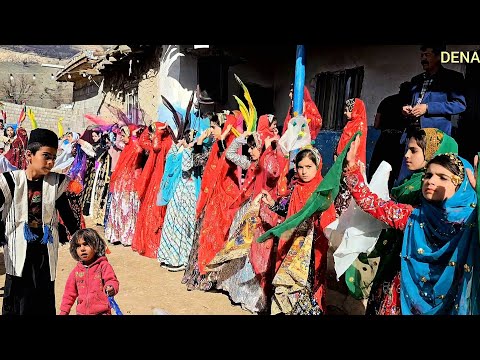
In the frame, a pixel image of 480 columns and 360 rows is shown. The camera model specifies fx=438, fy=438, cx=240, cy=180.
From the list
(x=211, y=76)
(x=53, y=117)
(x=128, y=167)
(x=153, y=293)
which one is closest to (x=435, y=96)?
(x=153, y=293)

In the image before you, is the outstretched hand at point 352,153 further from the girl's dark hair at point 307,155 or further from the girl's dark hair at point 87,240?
the girl's dark hair at point 87,240

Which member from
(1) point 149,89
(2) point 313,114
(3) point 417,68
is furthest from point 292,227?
(1) point 149,89

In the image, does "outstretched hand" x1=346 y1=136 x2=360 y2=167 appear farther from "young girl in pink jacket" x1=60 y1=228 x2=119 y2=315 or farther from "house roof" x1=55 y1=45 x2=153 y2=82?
"house roof" x1=55 y1=45 x2=153 y2=82

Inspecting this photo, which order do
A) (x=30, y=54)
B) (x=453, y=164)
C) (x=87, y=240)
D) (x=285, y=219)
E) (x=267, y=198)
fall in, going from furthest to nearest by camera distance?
(x=30, y=54) < (x=267, y=198) < (x=285, y=219) < (x=87, y=240) < (x=453, y=164)

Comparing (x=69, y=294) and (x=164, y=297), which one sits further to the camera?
(x=164, y=297)

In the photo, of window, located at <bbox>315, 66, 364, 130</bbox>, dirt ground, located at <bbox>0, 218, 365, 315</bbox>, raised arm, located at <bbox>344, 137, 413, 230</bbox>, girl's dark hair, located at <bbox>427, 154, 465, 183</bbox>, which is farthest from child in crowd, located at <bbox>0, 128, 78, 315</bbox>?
window, located at <bbox>315, 66, 364, 130</bbox>

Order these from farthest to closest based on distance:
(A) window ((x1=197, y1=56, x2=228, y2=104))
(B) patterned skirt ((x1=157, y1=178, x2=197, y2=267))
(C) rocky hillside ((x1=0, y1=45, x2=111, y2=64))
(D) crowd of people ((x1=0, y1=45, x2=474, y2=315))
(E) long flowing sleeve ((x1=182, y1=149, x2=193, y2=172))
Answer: (C) rocky hillside ((x1=0, y1=45, x2=111, y2=64)), (A) window ((x1=197, y1=56, x2=228, y2=104)), (B) patterned skirt ((x1=157, y1=178, x2=197, y2=267)), (E) long flowing sleeve ((x1=182, y1=149, x2=193, y2=172)), (D) crowd of people ((x1=0, y1=45, x2=474, y2=315))

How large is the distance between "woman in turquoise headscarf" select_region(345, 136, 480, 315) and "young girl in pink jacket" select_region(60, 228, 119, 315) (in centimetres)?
170

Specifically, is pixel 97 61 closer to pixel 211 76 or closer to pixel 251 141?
pixel 211 76

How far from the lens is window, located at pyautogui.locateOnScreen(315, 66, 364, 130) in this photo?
6348 mm

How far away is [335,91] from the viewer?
6773mm

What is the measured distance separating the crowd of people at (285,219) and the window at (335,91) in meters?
0.86

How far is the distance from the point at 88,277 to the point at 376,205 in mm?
1765

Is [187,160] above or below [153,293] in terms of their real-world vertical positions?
above
